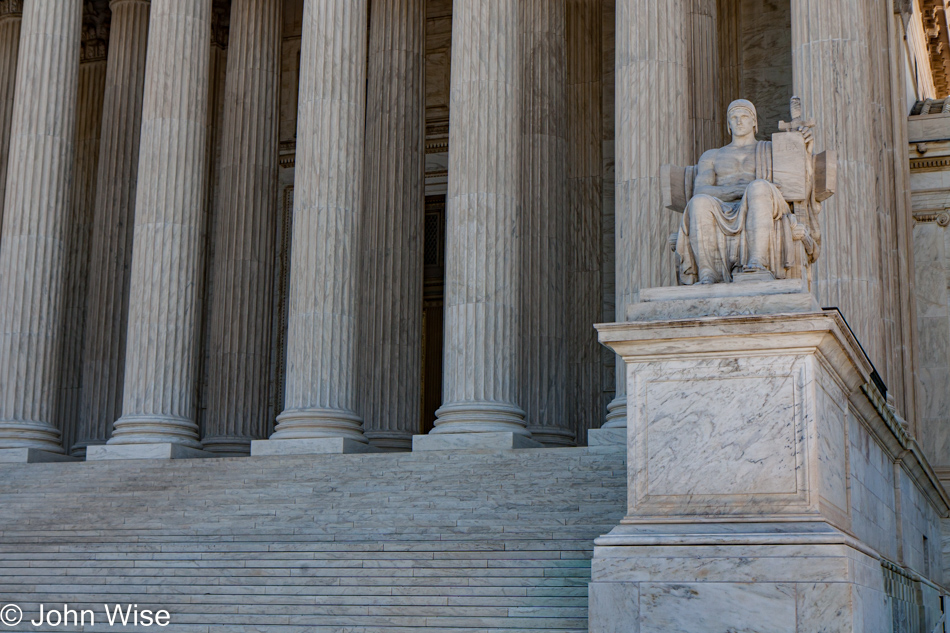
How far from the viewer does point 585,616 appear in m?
19.8

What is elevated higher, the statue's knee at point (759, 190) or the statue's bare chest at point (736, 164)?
the statue's bare chest at point (736, 164)

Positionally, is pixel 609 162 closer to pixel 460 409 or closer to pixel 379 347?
pixel 379 347

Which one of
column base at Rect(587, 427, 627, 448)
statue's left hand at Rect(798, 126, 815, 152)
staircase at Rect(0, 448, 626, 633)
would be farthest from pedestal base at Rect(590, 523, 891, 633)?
column base at Rect(587, 427, 627, 448)

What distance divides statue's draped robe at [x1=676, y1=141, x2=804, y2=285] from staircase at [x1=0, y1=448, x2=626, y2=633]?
5.68 metres

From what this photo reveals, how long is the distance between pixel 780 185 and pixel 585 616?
754 cm

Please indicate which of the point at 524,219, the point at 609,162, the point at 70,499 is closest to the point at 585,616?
the point at 70,499

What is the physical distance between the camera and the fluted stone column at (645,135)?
1184 inches

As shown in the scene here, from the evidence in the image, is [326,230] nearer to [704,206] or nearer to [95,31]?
[704,206]

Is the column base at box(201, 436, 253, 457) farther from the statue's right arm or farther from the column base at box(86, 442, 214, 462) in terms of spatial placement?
the statue's right arm

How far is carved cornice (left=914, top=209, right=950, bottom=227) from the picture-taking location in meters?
38.8

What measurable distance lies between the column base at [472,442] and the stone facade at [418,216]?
0.09 metres

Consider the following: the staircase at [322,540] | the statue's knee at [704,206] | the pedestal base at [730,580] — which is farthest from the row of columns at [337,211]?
the pedestal base at [730,580]

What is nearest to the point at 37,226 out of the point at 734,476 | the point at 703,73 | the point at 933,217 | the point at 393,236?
the point at 393,236

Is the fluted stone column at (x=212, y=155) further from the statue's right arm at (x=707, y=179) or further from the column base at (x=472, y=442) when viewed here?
the statue's right arm at (x=707, y=179)
